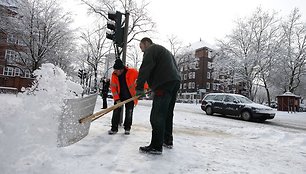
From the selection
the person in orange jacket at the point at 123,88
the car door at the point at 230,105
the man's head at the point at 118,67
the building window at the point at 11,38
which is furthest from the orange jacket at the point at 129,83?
the building window at the point at 11,38

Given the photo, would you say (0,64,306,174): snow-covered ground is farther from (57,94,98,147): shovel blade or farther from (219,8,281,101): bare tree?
(219,8,281,101): bare tree

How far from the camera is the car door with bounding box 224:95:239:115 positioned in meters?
13.0

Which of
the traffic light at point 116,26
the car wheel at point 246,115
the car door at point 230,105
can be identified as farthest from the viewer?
the car door at point 230,105

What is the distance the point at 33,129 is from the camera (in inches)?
98.5

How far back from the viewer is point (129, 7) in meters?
27.2

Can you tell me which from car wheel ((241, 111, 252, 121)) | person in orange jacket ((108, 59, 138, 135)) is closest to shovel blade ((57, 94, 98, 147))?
person in orange jacket ((108, 59, 138, 135))

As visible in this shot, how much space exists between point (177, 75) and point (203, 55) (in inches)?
2353

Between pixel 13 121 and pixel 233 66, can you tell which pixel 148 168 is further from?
pixel 233 66

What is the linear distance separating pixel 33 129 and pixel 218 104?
41.9 ft

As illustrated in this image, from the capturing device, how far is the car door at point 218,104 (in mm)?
13820

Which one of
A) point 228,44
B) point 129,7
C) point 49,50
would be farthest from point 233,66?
point 49,50

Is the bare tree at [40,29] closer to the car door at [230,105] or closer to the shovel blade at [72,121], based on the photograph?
the car door at [230,105]

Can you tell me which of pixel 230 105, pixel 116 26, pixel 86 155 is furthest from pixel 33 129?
pixel 230 105

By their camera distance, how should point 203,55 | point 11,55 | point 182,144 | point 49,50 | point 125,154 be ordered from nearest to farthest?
point 125,154 < point 182,144 < point 49,50 < point 11,55 < point 203,55
